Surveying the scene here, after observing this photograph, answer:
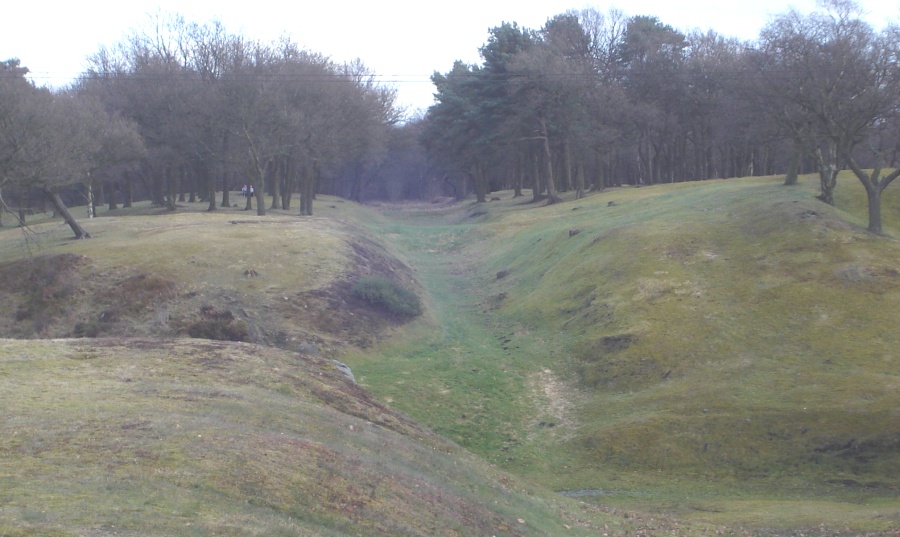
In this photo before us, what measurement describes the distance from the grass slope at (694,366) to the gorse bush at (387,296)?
1.60 meters

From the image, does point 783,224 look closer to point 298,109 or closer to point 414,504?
point 414,504

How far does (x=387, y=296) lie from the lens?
115 feet

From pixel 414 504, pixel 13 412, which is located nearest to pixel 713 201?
pixel 414 504

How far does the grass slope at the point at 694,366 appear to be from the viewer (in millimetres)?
20531

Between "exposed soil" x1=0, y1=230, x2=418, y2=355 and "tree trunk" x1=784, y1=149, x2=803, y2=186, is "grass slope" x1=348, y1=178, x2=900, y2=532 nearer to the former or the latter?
"exposed soil" x1=0, y1=230, x2=418, y2=355

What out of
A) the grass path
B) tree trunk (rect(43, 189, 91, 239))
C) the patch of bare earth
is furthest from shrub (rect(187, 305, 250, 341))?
tree trunk (rect(43, 189, 91, 239))

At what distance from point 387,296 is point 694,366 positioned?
14.2 meters

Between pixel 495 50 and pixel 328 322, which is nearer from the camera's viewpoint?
pixel 328 322

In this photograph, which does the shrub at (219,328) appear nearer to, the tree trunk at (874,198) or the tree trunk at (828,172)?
the tree trunk at (874,198)

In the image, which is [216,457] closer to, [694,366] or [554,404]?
[554,404]

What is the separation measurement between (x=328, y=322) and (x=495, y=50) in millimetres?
55187

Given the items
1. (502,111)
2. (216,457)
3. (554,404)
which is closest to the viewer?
(216,457)

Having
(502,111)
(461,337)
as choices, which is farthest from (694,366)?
(502,111)

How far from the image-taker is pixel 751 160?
83500mm
